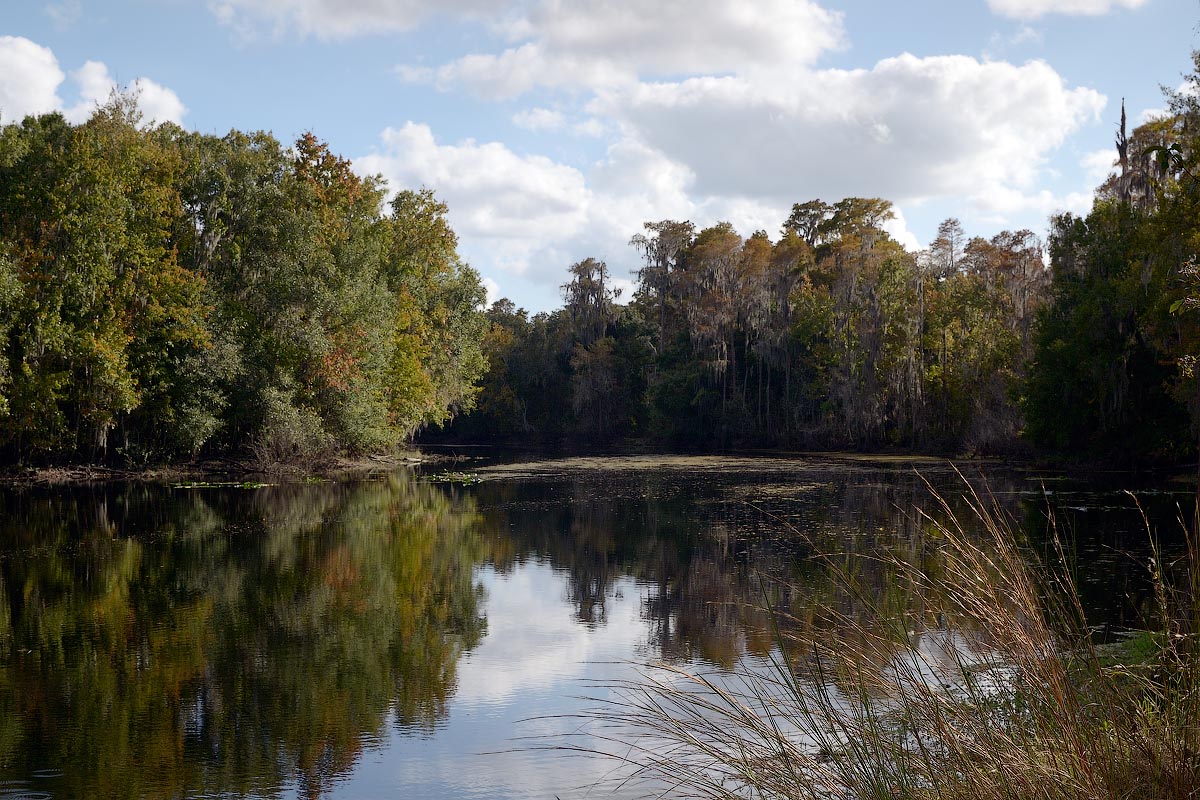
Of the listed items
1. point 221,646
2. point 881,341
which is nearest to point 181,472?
point 221,646

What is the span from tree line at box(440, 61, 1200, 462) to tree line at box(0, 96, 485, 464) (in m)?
22.6

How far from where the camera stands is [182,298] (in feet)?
97.5

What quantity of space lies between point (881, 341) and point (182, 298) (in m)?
31.4

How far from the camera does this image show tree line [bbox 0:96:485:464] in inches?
1085

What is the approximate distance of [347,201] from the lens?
35188 mm

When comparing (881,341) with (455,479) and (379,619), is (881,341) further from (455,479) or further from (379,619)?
(379,619)

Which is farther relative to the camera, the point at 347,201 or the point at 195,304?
the point at 347,201

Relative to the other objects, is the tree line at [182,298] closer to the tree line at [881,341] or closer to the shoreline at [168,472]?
the shoreline at [168,472]

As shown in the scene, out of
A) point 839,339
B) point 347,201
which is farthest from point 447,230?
point 839,339

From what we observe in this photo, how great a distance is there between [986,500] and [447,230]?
27.5 m

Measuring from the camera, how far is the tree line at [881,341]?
2859 centimetres

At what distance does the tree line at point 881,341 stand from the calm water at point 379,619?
736 cm

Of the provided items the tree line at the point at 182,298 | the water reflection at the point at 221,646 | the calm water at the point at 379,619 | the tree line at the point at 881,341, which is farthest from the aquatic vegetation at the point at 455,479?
the tree line at the point at 881,341

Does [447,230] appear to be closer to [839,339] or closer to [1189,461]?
[839,339]
